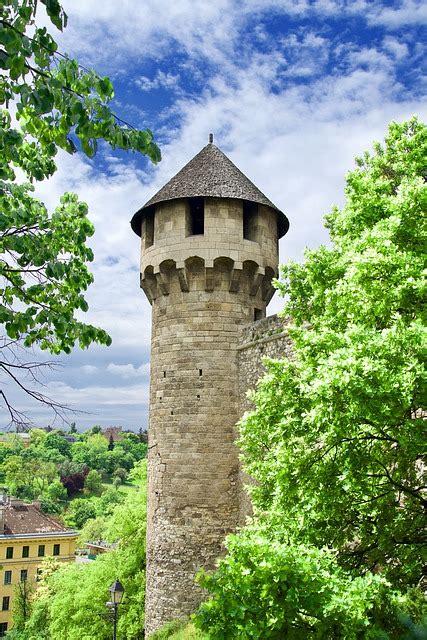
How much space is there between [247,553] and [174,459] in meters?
8.46

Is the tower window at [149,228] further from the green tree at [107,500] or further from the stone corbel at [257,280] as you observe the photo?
the green tree at [107,500]

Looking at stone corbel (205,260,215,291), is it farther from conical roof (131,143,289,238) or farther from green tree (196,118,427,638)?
green tree (196,118,427,638)

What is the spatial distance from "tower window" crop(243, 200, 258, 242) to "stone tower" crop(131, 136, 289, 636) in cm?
3

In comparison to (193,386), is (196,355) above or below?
above

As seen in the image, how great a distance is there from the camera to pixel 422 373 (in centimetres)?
656

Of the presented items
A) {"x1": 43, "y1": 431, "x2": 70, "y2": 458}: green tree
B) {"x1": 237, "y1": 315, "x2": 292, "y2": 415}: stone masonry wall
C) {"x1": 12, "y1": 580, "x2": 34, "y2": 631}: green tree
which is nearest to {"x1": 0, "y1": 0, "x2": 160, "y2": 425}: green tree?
A: {"x1": 237, "y1": 315, "x2": 292, "y2": 415}: stone masonry wall

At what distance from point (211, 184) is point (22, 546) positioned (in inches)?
1726

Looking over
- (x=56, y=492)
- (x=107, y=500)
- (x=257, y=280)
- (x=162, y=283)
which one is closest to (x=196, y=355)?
(x=162, y=283)

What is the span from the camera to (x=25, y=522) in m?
53.4

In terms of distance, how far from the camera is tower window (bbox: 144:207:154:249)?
56.8 feet

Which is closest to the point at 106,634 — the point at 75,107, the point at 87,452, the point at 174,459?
the point at 174,459

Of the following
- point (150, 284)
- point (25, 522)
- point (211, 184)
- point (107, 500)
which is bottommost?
point (107, 500)

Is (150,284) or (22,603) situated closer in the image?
(150,284)

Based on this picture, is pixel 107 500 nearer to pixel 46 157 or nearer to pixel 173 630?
pixel 173 630
